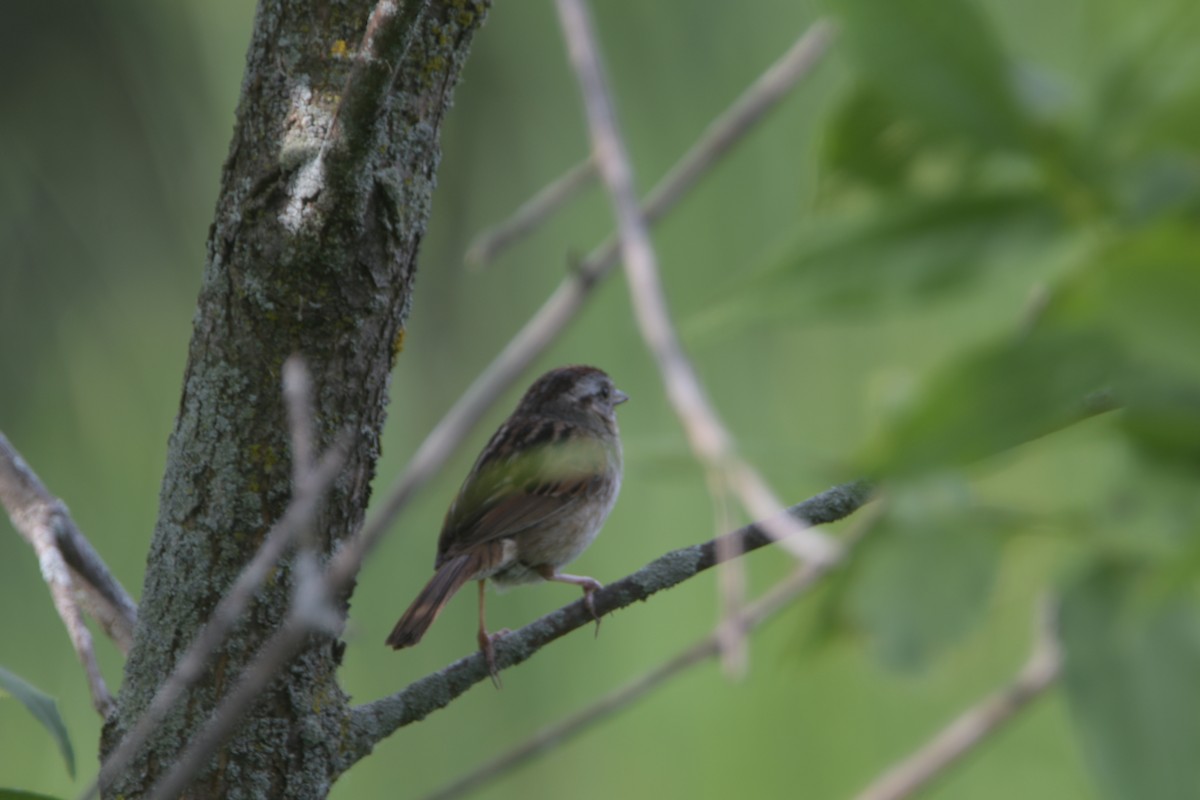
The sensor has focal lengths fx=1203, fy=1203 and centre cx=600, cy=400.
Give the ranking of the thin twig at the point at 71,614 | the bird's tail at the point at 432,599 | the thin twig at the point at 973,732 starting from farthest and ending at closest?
the bird's tail at the point at 432,599
the thin twig at the point at 71,614
the thin twig at the point at 973,732

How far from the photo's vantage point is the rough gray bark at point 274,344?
1333 mm

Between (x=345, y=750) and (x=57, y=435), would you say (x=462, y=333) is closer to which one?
(x=57, y=435)

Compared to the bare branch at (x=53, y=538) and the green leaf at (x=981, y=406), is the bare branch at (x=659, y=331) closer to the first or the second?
the green leaf at (x=981, y=406)

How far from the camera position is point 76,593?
1557 millimetres

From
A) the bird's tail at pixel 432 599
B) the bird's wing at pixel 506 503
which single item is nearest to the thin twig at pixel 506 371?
the bird's tail at pixel 432 599

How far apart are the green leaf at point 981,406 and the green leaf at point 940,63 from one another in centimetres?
9

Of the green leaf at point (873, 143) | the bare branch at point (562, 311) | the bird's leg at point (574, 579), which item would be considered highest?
the bird's leg at point (574, 579)

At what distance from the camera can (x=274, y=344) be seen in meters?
1.34

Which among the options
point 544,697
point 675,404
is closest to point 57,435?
point 544,697

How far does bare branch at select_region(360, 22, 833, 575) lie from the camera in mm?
585

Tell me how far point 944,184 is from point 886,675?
20 cm

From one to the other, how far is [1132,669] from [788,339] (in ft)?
4.62

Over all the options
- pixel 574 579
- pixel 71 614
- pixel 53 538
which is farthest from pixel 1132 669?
pixel 574 579

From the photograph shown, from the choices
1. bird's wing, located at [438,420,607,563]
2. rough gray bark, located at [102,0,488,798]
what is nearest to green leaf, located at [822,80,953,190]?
rough gray bark, located at [102,0,488,798]
